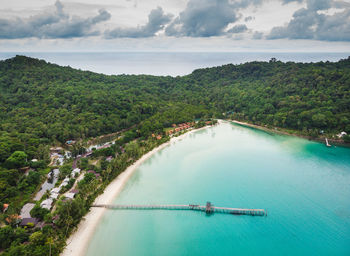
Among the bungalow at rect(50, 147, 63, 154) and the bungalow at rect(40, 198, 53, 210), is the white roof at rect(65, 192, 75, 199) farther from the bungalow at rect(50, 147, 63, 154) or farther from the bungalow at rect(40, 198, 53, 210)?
the bungalow at rect(50, 147, 63, 154)

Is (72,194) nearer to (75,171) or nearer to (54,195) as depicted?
(54,195)

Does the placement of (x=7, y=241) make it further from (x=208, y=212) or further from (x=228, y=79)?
(x=228, y=79)

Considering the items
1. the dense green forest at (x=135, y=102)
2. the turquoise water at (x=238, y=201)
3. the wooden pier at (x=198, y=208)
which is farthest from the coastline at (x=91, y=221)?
the dense green forest at (x=135, y=102)

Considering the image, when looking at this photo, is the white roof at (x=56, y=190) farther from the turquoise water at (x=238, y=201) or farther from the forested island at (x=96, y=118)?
the turquoise water at (x=238, y=201)

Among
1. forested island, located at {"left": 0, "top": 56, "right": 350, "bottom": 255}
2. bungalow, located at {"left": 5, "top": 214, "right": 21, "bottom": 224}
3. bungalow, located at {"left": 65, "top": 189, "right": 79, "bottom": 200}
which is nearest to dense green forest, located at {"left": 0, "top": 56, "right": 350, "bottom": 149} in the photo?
forested island, located at {"left": 0, "top": 56, "right": 350, "bottom": 255}

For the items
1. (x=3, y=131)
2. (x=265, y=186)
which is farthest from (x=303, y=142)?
(x=3, y=131)

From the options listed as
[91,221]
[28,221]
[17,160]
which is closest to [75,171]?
[17,160]
